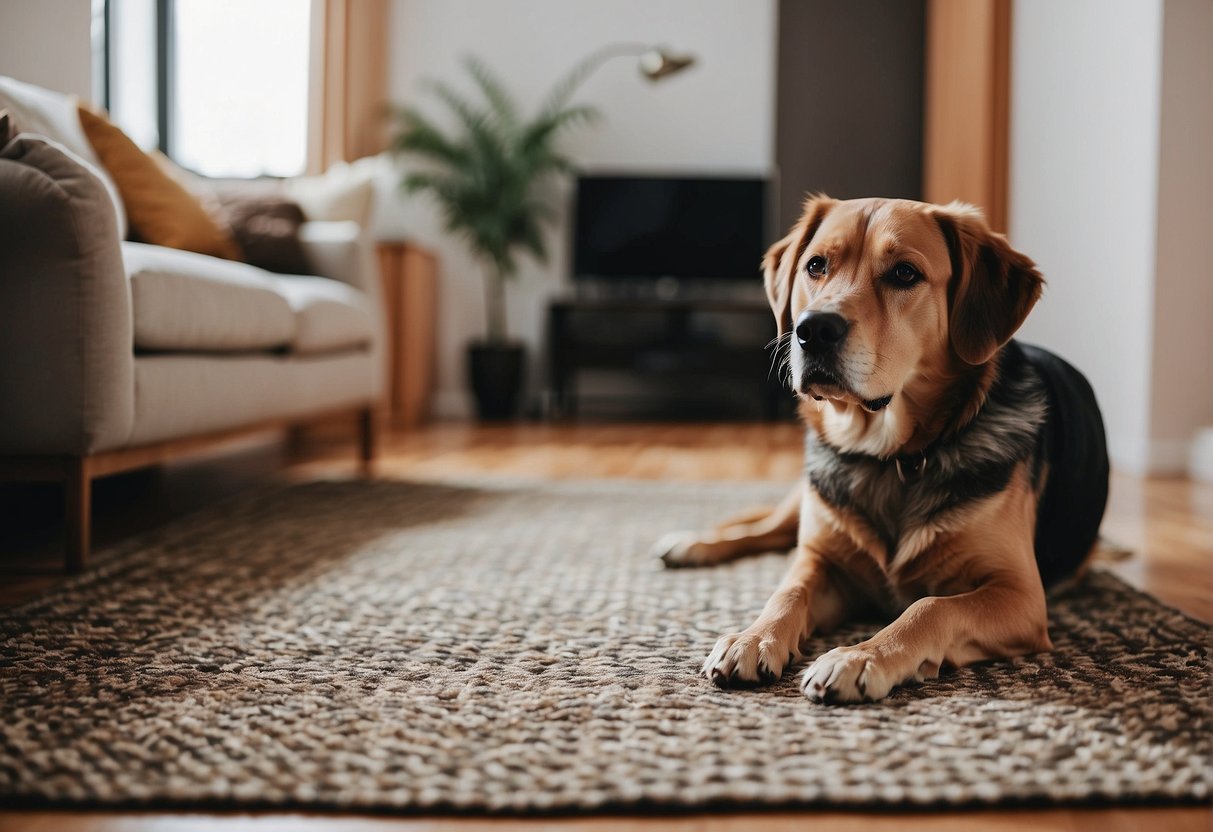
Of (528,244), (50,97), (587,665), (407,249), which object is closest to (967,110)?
(528,244)

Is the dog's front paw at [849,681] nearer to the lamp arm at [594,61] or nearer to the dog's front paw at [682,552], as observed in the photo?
the dog's front paw at [682,552]

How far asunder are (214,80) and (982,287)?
433 centimetres

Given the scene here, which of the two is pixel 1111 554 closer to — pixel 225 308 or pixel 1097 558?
pixel 1097 558

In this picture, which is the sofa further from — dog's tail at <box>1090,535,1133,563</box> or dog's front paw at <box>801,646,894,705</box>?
dog's tail at <box>1090,535,1133,563</box>

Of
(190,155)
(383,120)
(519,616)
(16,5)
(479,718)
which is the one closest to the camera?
(479,718)

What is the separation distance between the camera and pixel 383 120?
6.04 meters

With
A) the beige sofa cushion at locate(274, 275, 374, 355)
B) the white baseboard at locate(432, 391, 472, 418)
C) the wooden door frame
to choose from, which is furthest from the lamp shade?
the beige sofa cushion at locate(274, 275, 374, 355)

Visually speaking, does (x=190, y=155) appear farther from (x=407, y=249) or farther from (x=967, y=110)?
(x=967, y=110)

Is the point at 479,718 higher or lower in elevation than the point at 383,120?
lower

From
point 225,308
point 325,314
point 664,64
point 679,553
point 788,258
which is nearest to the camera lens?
point 788,258

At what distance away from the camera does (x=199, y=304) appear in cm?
208

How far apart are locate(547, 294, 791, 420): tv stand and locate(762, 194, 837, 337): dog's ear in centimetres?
395

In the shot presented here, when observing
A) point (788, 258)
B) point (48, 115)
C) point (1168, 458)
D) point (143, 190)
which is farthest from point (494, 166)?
point (788, 258)

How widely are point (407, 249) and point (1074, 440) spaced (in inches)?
165
